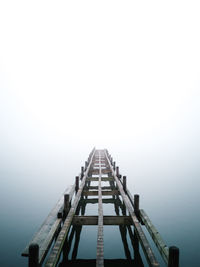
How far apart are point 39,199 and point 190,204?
11588mm

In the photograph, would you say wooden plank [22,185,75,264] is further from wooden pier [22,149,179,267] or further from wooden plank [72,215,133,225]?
wooden plank [72,215,133,225]

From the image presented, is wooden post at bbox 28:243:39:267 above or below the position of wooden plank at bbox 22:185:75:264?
above

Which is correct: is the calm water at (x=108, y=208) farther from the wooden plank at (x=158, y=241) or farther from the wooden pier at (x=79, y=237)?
the wooden plank at (x=158, y=241)

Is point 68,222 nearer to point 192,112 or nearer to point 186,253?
point 186,253

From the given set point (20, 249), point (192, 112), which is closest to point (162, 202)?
point (20, 249)

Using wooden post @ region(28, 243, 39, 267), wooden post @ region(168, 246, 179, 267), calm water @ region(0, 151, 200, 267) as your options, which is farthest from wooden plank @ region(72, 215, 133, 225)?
wooden post @ region(168, 246, 179, 267)

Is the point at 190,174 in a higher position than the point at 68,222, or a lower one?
lower

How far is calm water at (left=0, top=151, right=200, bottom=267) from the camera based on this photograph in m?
7.30

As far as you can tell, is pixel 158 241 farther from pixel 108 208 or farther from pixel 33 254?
pixel 108 208

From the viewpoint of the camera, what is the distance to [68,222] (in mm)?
5715

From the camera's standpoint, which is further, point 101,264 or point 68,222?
point 68,222

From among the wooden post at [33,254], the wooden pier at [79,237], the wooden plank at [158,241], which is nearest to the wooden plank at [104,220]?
the wooden pier at [79,237]

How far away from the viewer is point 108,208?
1147 cm

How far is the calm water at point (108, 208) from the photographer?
24.0 feet
